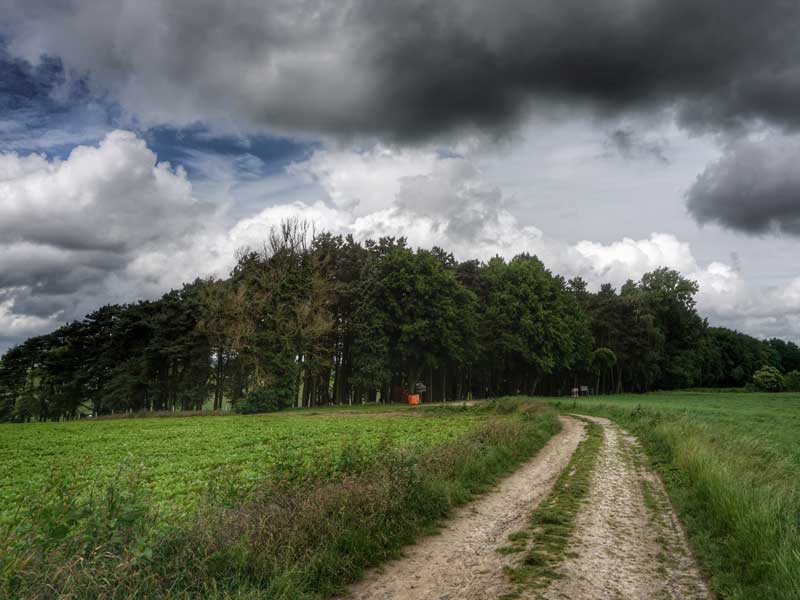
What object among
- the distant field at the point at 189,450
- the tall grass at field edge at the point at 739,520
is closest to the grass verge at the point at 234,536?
the distant field at the point at 189,450

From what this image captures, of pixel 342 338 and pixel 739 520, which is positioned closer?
pixel 739 520

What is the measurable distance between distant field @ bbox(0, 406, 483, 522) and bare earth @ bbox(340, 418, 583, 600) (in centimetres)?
276

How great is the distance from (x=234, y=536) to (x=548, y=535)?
5.48 meters

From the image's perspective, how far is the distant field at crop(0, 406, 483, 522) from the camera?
1280 centimetres

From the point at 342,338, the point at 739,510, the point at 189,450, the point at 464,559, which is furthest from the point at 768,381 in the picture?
the point at 464,559

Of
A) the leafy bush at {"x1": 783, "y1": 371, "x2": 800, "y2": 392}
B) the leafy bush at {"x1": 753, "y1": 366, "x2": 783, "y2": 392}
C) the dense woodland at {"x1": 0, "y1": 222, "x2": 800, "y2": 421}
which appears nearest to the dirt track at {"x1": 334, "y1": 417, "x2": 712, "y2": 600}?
the dense woodland at {"x1": 0, "y1": 222, "x2": 800, "y2": 421}

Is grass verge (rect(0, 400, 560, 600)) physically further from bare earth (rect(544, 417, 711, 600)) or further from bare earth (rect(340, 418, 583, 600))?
bare earth (rect(544, 417, 711, 600))

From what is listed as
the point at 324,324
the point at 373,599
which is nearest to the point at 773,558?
the point at 373,599

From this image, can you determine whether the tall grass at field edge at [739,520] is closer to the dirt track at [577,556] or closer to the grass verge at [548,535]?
the dirt track at [577,556]

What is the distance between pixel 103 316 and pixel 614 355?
247ft

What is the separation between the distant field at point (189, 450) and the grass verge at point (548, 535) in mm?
4009

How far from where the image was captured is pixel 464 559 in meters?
7.80

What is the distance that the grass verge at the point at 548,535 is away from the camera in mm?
6941

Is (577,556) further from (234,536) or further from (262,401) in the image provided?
(262,401)
